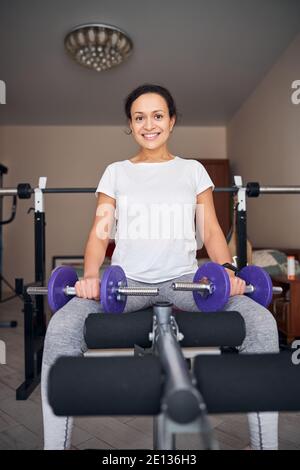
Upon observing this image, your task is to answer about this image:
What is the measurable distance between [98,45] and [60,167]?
2.24m

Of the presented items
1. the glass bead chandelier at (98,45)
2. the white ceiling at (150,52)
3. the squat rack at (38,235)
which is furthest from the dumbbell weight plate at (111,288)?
the glass bead chandelier at (98,45)

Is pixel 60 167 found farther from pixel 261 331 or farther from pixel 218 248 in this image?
pixel 261 331

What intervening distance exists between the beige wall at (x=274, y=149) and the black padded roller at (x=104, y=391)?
2.44 metres

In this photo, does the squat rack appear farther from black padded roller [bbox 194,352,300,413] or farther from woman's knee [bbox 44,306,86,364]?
black padded roller [bbox 194,352,300,413]

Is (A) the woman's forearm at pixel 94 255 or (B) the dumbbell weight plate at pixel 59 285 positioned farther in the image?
(A) the woman's forearm at pixel 94 255

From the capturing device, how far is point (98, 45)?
8.46 ft

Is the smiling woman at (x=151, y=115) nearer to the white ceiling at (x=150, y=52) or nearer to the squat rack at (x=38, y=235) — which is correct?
the squat rack at (x=38, y=235)

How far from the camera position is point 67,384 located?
500 mm

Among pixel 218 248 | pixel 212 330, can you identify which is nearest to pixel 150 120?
pixel 218 248

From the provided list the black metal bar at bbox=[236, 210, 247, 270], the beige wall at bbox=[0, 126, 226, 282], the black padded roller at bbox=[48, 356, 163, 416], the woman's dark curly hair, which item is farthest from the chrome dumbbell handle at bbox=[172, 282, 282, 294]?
the beige wall at bbox=[0, 126, 226, 282]

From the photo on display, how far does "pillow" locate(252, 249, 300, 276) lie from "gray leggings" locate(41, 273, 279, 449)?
1581mm

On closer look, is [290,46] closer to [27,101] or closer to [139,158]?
[139,158]

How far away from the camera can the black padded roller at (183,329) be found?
0.70m

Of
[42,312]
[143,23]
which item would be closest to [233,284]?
[42,312]
